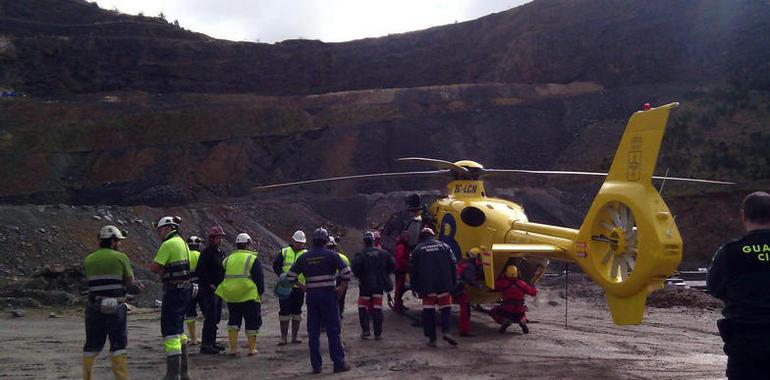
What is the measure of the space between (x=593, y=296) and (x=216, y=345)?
33.4 feet

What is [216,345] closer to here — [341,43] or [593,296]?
[593,296]

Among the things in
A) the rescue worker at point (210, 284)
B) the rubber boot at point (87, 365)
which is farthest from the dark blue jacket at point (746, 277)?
the rescue worker at point (210, 284)

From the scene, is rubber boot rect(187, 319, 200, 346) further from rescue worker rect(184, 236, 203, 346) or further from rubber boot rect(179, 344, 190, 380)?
rubber boot rect(179, 344, 190, 380)

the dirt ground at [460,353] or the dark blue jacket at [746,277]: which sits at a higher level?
the dark blue jacket at [746,277]

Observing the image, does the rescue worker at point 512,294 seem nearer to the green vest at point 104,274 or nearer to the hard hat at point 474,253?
the hard hat at point 474,253

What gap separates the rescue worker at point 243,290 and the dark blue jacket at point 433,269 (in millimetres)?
2456

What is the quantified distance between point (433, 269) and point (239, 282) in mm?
2983

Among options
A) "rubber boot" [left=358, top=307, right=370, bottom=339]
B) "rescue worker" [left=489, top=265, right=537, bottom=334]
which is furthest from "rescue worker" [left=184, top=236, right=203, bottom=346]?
"rescue worker" [left=489, top=265, right=537, bottom=334]

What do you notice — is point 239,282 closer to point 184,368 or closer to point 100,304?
point 184,368

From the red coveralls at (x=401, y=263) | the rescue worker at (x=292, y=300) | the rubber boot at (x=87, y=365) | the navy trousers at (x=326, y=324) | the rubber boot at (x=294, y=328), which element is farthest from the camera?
the red coveralls at (x=401, y=263)

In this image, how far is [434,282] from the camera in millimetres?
10617

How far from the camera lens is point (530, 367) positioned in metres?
8.84

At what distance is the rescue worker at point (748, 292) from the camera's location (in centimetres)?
438

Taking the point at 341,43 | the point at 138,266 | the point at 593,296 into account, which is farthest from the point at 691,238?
the point at 341,43
